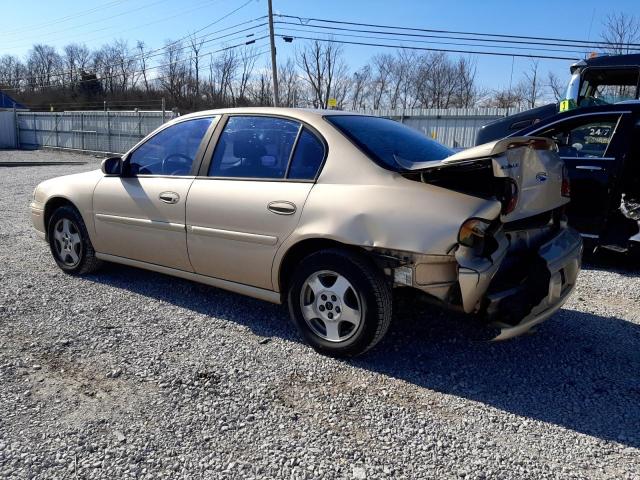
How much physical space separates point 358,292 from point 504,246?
0.89 meters

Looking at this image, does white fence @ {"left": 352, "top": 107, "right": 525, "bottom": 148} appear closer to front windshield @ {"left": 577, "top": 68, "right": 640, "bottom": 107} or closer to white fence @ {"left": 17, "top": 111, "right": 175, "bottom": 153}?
front windshield @ {"left": 577, "top": 68, "right": 640, "bottom": 107}

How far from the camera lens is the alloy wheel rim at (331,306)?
3.24 metres

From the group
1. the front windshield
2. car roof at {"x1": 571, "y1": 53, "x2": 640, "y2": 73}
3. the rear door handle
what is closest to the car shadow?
the rear door handle

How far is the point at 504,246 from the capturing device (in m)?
3.03

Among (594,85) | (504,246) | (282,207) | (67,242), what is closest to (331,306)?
(282,207)

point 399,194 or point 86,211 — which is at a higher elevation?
point 399,194

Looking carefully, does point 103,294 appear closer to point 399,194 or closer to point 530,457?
point 399,194

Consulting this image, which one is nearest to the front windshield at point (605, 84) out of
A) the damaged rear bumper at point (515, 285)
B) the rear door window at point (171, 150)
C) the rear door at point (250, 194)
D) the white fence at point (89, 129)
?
the damaged rear bumper at point (515, 285)

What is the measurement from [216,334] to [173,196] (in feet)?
3.70

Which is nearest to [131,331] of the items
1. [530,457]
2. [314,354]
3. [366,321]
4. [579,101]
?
[314,354]

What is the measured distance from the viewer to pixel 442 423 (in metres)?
2.72

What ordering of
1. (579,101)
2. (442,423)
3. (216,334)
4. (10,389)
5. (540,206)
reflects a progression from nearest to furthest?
(442,423) < (10,389) < (540,206) < (216,334) < (579,101)

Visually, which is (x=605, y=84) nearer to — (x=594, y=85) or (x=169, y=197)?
(x=594, y=85)

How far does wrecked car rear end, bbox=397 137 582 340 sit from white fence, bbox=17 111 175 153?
19960mm
